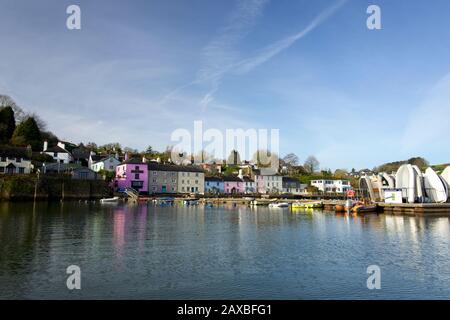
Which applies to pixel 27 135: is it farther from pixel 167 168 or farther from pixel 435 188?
pixel 435 188

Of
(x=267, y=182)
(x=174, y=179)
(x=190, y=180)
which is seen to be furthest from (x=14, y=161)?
(x=267, y=182)

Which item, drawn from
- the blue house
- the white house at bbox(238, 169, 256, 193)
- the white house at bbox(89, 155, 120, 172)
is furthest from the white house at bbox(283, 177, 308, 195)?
the white house at bbox(89, 155, 120, 172)

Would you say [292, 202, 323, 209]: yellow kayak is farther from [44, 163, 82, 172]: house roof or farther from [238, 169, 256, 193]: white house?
[44, 163, 82, 172]: house roof

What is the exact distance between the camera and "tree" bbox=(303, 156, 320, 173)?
15200cm

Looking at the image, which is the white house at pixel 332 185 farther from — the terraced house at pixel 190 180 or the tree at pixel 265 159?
the terraced house at pixel 190 180

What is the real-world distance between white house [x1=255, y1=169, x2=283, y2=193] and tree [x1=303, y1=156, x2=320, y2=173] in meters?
39.3

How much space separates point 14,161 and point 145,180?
3003 cm

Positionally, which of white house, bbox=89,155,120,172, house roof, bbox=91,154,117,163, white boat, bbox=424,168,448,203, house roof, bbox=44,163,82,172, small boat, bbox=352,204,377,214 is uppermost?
house roof, bbox=91,154,117,163

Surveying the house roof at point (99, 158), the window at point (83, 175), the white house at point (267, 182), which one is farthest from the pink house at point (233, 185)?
the window at point (83, 175)

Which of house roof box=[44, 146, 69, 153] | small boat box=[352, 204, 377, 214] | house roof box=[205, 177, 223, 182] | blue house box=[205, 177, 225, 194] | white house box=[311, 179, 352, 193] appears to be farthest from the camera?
white house box=[311, 179, 352, 193]
